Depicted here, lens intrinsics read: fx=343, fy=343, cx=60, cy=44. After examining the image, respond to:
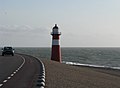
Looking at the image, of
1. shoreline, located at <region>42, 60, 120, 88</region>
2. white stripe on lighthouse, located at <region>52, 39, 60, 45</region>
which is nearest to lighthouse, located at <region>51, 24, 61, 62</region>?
white stripe on lighthouse, located at <region>52, 39, 60, 45</region>

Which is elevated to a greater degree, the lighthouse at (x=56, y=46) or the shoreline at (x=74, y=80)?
the lighthouse at (x=56, y=46)

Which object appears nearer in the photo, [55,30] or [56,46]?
[56,46]

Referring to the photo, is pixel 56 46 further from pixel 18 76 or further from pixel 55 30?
pixel 18 76

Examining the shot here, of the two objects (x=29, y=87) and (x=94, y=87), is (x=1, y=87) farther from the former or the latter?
(x=94, y=87)

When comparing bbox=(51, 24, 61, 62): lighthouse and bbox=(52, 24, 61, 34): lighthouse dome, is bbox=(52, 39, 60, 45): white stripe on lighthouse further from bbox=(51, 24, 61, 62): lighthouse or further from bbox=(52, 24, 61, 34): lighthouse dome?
bbox=(52, 24, 61, 34): lighthouse dome

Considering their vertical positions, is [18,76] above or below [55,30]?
below

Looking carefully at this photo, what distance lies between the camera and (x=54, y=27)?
50.9 metres

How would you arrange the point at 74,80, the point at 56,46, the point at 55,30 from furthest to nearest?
the point at 55,30, the point at 56,46, the point at 74,80

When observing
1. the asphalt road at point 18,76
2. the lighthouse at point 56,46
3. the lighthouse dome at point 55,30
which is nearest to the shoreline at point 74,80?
the asphalt road at point 18,76

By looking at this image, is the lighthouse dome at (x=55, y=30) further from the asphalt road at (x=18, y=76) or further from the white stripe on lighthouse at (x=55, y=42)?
the asphalt road at (x=18, y=76)

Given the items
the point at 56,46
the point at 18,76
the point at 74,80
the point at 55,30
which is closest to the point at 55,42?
the point at 56,46

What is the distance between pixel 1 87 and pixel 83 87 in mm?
4367

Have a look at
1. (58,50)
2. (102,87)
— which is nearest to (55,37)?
(58,50)

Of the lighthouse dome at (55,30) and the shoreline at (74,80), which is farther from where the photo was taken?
the lighthouse dome at (55,30)
